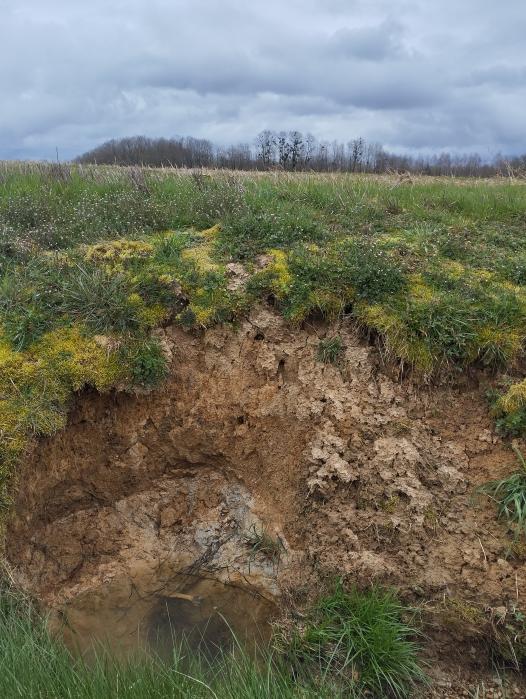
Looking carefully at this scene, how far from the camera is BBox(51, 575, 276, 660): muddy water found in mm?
3971

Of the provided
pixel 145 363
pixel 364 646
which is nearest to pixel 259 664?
pixel 364 646

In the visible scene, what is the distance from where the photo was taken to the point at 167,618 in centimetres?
417

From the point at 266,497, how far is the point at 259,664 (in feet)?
Result: 3.93

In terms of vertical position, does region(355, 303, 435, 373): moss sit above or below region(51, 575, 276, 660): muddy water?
above


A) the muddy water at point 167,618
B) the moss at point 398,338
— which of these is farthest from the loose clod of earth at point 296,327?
the muddy water at point 167,618

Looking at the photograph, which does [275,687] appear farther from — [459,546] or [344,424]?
[344,424]

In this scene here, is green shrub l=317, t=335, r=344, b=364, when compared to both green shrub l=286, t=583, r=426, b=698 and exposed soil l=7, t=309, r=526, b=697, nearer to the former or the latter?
exposed soil l=7, t=309, r=526, b=697

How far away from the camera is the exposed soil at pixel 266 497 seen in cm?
400

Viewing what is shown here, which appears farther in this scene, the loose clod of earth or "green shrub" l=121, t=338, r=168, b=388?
"green shrub" l=121, t=338, r=168, b=388

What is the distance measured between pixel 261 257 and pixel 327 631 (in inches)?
119

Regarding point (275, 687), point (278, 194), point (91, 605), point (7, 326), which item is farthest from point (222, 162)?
point (275, 687)

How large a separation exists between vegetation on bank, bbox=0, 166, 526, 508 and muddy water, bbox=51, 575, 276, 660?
1.16 metres

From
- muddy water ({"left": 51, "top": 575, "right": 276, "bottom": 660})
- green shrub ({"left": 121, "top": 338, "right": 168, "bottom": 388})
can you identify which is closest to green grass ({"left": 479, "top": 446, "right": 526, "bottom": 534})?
muddy water ({"left": 51, "top": 575, "right": 276, "bottom": 660})

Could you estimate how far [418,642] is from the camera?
3.82 metres
